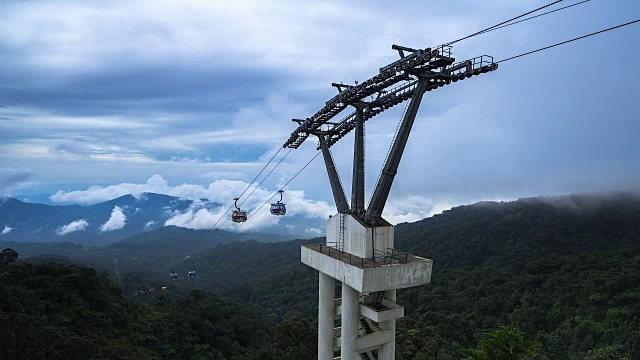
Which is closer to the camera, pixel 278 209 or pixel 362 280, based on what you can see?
pixel 362 280

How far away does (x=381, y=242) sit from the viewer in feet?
48.4

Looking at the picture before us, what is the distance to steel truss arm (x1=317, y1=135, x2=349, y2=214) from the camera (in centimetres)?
1665

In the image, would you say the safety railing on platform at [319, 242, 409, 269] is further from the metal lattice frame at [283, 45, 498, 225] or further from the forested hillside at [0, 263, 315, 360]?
the forested hillside at [0, 263, 315, 360]

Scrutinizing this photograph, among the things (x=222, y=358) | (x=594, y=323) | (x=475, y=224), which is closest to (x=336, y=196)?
(x=222, y=358)

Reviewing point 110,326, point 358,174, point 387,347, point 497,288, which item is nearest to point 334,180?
point 358,174

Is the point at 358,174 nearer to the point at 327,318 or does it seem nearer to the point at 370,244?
the point at 370,244

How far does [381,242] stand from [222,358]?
118 feet

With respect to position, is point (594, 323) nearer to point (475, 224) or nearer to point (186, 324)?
point (186, 324)

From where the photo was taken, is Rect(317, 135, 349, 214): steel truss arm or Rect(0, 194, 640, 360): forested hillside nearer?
Rect(317, 135, 349, 214): steel truss arm

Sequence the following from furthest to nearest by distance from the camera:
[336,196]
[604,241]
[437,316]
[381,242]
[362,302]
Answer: [604,241] → [437,316] → [336,196] → [362,302] → [381,242]

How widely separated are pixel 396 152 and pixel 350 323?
22.2 feet

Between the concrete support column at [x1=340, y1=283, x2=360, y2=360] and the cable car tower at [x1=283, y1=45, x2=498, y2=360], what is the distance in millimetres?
35

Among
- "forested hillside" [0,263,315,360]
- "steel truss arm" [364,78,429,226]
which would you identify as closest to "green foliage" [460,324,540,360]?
"steel truss arm" [364,78,429,226]

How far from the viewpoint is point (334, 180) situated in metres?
17.7
